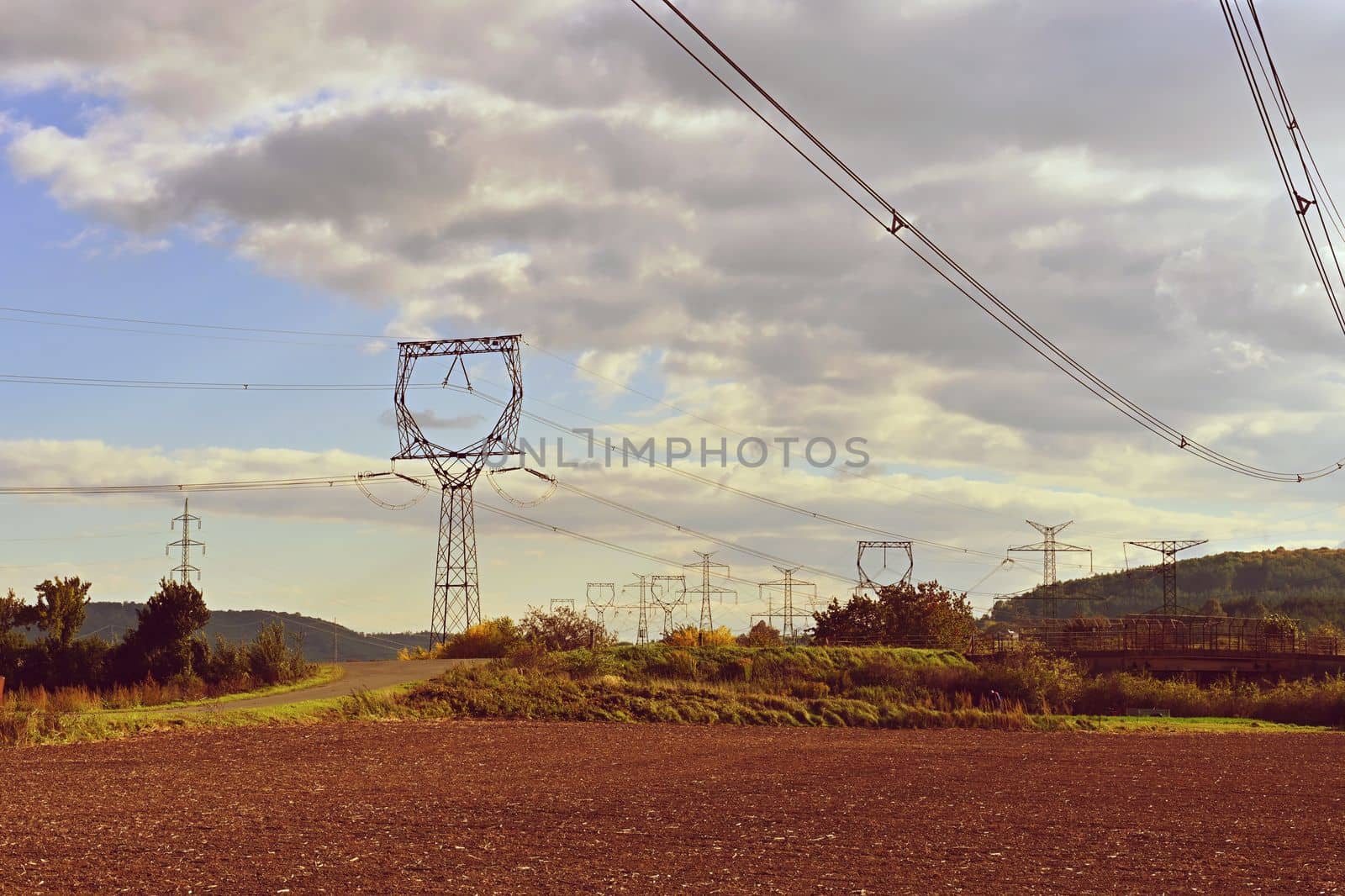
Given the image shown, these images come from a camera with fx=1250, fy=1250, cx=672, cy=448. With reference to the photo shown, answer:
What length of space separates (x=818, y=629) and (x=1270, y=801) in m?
51.8

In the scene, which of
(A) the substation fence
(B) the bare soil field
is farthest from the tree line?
(A) the substation fence

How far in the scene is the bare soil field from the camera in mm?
12258

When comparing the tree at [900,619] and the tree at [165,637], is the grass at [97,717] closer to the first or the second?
the tree at [165,637]

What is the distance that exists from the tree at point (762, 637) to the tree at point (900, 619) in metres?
3.36

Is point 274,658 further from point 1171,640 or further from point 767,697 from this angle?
point 1171,640

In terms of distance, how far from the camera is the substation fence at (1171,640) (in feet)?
204

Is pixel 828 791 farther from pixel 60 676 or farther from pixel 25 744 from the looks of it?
pixel 60 676

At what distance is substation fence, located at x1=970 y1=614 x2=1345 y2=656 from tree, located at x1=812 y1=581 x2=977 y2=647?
10.3ft

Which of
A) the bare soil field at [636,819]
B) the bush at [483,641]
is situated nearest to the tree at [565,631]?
the bush at [483,641]

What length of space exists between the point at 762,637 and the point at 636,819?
55161 mm

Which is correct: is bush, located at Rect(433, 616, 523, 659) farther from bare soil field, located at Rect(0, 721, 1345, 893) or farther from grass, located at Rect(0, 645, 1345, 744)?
bare soil field, located at Rect(0, 721, 1345, 893)

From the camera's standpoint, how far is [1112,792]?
66.8ft

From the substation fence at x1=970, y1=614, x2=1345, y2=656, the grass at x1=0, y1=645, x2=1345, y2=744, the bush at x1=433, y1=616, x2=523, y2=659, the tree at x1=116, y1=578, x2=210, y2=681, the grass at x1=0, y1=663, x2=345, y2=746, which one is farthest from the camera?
the substation fence at x1=970, y1=614, x2=1345, y2=656

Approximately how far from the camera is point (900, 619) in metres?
69.4
